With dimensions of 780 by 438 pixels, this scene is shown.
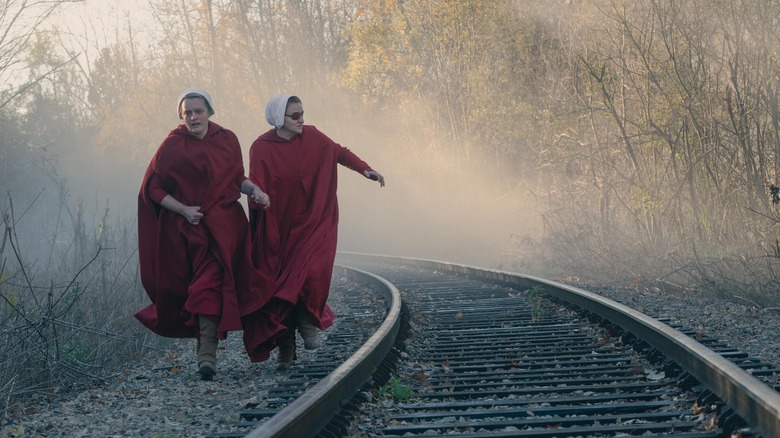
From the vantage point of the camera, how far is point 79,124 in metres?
57.5

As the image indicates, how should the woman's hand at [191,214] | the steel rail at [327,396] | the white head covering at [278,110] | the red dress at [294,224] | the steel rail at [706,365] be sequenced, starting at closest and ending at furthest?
the steel rail at [706,365], the steel rail at [327,396], the woman's hand at [191,214], the red dress at [294,224], the white head covering at [278,110]

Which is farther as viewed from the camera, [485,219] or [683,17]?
[485,219]

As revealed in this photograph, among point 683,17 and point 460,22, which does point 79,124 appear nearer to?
point 460,22

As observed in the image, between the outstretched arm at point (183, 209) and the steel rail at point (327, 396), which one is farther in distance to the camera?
the outstretched arm at point (183, 209)

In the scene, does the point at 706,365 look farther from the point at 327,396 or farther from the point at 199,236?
the point at 199,236

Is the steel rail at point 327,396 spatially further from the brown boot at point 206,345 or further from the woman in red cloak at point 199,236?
the brown boot at point 206,345

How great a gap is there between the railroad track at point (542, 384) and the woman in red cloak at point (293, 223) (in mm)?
580

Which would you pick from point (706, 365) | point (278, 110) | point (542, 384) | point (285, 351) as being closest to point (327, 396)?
point (542, 384)

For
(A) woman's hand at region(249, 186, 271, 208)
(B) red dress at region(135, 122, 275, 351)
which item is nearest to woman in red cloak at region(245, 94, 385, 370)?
(B) red dress at region(135, 122, 275, 351)

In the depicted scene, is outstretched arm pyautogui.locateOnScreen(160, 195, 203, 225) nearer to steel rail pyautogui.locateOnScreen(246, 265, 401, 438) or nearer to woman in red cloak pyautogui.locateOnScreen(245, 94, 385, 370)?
woman in red cloak pyautogui.locateOnScreen(245, 94, 385, 370)

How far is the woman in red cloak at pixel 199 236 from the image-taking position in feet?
20.2

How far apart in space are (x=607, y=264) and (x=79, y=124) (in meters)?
48.8

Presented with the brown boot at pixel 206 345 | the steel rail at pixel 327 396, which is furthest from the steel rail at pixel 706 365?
the brown boot at pixel 206 345

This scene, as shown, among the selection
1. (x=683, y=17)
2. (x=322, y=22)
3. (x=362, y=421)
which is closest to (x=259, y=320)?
(x=362, y=421)
